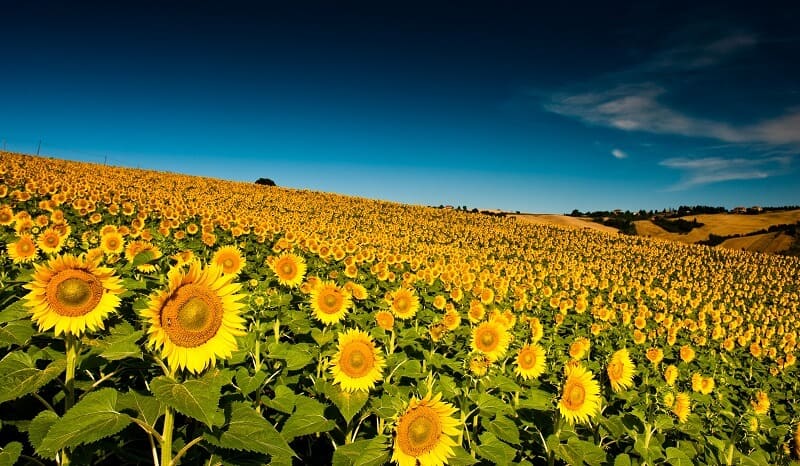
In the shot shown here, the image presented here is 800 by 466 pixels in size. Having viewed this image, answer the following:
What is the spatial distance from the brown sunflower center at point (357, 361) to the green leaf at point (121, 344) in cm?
151

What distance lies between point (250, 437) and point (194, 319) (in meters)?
0.65

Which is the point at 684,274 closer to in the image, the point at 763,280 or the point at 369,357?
the point at 763,280

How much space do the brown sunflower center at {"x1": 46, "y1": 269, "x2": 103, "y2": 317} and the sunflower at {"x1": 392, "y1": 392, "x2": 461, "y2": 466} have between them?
1.99 metres

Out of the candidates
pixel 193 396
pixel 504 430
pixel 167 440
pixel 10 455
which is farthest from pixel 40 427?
pixel 504 430

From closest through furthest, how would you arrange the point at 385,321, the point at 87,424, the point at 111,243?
the point at 87,424 → the point at 385,321 → the point at 111,243

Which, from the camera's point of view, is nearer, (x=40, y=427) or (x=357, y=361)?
(x=40, y=427)

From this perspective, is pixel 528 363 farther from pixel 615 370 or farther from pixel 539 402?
pixel 539 402

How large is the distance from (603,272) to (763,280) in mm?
10915

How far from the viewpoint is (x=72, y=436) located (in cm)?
174

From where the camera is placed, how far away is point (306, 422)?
110 inches

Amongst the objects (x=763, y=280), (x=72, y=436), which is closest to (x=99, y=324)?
(x=72, y=436)

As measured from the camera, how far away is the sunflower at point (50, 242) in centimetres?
529

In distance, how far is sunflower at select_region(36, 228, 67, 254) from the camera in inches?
208

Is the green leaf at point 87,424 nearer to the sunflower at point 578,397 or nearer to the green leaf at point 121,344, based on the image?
the green leaf at point 121,344
